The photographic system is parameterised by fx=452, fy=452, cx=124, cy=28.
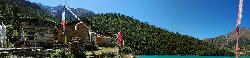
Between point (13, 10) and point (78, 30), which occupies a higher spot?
point (13, 10)

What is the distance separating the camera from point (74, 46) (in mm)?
23125

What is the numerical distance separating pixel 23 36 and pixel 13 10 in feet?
199

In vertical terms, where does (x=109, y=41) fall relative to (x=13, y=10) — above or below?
below

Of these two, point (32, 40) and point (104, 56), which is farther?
point (104, 56)

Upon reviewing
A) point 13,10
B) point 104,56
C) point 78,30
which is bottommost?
point 104,56

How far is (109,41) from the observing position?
2188 inches

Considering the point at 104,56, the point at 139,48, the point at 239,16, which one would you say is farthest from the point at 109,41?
the point at 139,48

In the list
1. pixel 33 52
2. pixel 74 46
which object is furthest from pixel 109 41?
pixel 33 52

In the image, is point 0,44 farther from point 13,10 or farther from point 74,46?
point 13,10

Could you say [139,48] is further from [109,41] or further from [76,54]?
[76,54]

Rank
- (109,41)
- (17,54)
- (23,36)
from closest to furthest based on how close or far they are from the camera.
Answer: (17,54) < (23,36) < (109,41)

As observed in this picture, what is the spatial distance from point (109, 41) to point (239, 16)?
4888 centimetres

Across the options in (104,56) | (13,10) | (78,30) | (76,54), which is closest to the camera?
(76,54)

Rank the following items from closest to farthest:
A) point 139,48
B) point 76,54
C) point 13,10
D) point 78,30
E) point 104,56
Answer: point 76,54 < point 104,56 < point 78,30 < point 13,10 < point 139,48
